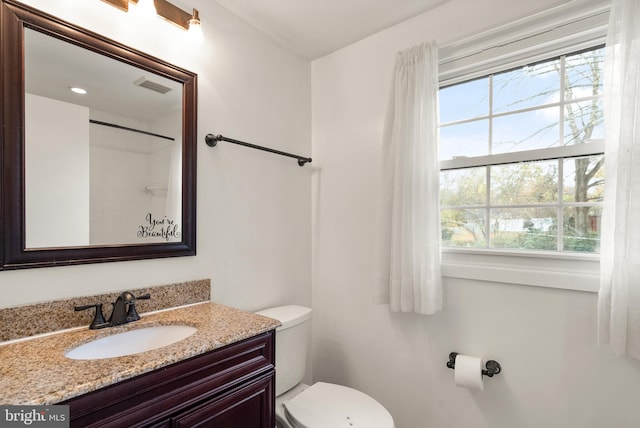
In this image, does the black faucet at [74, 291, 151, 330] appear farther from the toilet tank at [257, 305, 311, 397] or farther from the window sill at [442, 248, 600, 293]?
the window sill at [442, 248, 600, 293]

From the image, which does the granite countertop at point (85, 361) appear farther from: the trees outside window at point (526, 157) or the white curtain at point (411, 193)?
the trees outside window at point (526, 157)

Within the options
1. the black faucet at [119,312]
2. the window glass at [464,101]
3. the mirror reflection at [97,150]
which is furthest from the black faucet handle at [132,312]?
the window glass at [464,101]

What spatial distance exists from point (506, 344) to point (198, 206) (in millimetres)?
1564

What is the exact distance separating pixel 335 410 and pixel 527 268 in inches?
41.9

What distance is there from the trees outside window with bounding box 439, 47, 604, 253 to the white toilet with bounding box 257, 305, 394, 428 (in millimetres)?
900

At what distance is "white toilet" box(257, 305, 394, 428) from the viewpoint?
135cm

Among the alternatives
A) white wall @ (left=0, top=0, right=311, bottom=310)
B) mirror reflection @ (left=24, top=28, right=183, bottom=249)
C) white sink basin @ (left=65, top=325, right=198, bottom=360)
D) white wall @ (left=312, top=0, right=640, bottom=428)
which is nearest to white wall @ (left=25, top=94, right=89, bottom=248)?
mirror reflection @ (left=24, top=28, right=183, bottom=249)

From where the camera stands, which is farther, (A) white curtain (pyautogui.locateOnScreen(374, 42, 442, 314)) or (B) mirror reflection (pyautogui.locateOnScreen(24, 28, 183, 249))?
(A) white curtain (pyautogui.locateOnScreen(374, 42, 442, 314))

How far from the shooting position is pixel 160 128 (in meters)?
1.41

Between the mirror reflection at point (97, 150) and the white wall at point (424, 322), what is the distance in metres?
0.99

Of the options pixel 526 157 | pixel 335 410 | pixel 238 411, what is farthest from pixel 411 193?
pixel 238 411

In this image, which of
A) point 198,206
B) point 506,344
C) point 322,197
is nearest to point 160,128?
point 198,206

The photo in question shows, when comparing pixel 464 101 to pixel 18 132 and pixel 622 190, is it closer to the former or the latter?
pixel 622 190

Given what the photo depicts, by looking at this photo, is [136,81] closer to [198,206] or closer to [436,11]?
[198,206]
